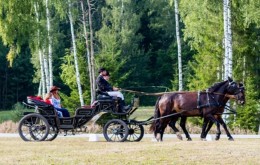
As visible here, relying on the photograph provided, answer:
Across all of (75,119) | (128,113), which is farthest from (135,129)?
(75,119)

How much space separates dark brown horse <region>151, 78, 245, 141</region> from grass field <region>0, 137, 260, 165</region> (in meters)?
2.56

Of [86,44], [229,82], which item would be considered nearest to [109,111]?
[229,82]

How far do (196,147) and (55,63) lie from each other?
153 ft

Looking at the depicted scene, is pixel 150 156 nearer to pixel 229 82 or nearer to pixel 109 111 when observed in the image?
Answer: pixel 109 111

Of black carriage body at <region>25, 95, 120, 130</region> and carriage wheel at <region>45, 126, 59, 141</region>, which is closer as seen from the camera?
black carriage body at <region>25, 95, 120, 130</region>

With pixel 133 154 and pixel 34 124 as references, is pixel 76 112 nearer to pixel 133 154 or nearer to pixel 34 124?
pixel 34 124

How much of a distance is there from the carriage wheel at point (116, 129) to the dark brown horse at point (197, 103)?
103 centimetres

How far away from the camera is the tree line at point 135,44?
28156 mm

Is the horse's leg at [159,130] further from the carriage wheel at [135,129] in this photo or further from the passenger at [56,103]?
the passenger at [56,103]

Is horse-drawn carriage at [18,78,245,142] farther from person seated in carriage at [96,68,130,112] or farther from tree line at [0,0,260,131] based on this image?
tree line at [0,0,260,131]

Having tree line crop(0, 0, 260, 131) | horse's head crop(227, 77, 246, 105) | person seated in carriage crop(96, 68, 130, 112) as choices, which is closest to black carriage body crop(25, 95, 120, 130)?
person seated in carriage crop(96, 68, 130, 112)

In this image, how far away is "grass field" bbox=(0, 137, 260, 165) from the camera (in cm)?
1315

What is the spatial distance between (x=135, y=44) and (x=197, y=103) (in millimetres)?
45709

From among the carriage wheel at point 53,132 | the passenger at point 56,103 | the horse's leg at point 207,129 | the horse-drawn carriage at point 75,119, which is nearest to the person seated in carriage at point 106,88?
the horse-drawn carriage at point 75,119
